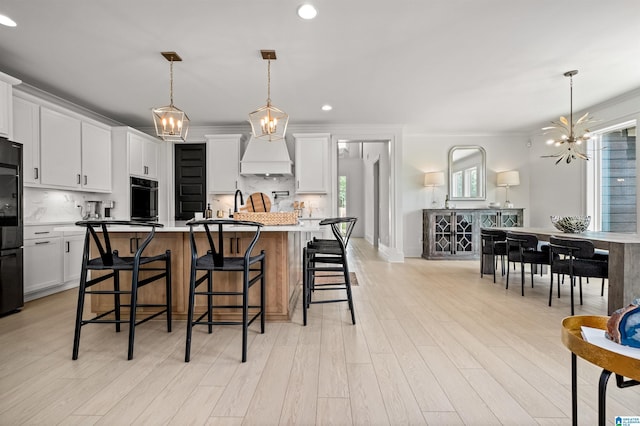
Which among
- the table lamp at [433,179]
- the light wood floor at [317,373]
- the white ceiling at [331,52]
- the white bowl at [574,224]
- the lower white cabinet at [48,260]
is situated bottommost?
the light wood floor at [317,373]

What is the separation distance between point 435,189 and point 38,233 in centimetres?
651

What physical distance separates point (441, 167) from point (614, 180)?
274 centimetres

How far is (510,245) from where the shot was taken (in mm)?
4066

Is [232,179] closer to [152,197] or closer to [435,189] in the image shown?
[152,197]

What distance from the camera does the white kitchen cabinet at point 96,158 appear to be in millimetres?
4254

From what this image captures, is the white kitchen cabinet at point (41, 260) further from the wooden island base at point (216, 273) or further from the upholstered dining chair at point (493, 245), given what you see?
the upholstered dining chair at point (493, 245)

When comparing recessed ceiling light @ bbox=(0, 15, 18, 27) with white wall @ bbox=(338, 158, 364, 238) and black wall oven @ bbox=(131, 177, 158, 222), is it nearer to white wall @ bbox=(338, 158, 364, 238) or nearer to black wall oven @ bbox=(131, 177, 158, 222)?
black wall oven @ bbox=(131, 177, 158, 222)

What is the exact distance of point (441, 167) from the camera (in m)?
6.67

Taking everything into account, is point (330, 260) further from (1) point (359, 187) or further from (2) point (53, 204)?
(1) point (359, 187)

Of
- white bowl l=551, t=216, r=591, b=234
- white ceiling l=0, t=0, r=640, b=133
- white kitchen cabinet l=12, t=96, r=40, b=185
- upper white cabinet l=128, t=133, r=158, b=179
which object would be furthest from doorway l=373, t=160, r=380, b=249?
white kitchen cabinet l=12, t=96, r=40, b=185

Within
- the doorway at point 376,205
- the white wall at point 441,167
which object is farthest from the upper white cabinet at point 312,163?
the doorway at point 376,205

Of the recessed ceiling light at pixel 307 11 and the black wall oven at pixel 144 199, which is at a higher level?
the recessed ceiling light at pixel 307 11

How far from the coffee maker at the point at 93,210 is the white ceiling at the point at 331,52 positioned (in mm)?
1488

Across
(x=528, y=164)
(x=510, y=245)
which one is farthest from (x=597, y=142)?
(x=510, y=245)
